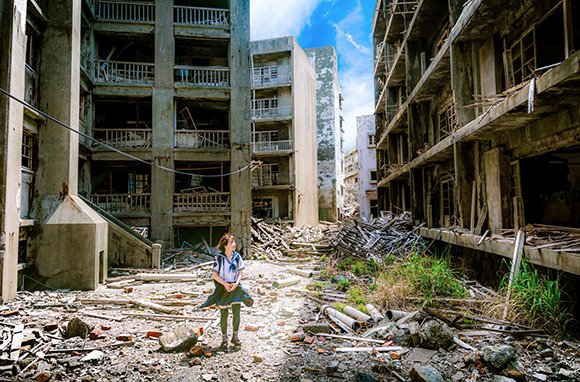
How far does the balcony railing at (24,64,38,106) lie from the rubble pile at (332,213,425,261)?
12.6 m

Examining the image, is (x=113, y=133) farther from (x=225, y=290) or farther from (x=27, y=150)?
(x=225, y=290)

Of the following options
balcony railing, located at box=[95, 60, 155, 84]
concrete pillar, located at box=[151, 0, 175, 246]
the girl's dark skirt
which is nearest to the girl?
the girl's dark skirt

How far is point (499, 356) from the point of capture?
14.7 feet

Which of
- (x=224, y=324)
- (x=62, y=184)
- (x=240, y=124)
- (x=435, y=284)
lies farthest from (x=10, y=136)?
(x=435, y=284)

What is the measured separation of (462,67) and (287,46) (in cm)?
2162

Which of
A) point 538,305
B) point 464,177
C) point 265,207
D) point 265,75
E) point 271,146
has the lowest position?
point 538,305

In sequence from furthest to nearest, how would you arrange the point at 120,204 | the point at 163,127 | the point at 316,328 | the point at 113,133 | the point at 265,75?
the point at 265,75
the point at 113,133
the point at 163,127
the point at 120,204
the point at 316,328

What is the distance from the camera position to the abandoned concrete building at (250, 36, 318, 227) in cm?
2753

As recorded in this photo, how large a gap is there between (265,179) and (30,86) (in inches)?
745

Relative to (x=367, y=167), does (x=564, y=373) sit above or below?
below

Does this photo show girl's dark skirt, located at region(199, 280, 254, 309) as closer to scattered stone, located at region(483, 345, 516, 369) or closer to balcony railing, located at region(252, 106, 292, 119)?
scattered stone, located at region(483, 345, 516, 369)

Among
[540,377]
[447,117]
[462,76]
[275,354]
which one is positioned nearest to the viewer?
[540,377]

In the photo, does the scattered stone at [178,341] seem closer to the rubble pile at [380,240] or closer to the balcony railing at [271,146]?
the rubble pile at [380,240]

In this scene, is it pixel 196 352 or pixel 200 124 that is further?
pixel 200 124
